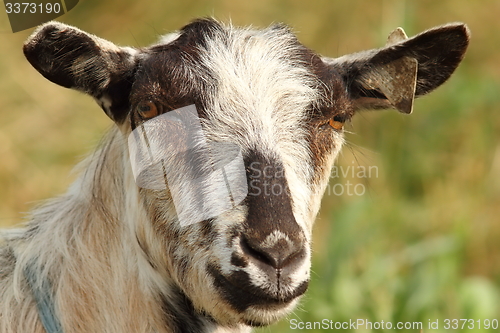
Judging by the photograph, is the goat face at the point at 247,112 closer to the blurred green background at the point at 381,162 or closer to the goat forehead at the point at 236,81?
the goat forehead at the point at 236,81

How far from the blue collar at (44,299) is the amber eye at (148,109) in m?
1.17

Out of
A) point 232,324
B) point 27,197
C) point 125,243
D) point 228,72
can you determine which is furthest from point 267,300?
point 27,197

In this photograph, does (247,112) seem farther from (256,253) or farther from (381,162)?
(381,162)

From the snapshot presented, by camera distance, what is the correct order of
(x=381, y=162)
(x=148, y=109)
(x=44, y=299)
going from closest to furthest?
(x=148, y=109) → (x=44, y=299) → (x=381, y=162)

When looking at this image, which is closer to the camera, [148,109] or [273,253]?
[273,253]

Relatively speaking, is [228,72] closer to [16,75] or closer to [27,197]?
[27,197]

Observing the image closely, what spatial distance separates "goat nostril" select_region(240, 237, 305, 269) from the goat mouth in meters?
0.11

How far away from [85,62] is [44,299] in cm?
139

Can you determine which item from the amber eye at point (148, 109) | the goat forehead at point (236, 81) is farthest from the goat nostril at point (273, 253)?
the amber eye at point (148, 109)

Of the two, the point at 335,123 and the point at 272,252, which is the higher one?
the point at 335,123

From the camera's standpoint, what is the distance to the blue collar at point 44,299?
357 cm

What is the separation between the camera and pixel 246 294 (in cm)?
311

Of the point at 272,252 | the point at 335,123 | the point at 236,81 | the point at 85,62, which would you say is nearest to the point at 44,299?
the point at 85,62

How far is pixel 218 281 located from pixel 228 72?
3.84 feet
